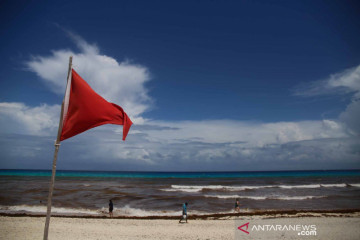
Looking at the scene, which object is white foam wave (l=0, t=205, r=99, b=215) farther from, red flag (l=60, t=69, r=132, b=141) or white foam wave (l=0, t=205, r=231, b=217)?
red flag (l=60, t=69, r=132, b=141)

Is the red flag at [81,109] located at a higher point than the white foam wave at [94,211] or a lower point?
higher

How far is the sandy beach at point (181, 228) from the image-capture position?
537 inches

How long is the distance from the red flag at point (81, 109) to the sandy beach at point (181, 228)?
10.4 meters

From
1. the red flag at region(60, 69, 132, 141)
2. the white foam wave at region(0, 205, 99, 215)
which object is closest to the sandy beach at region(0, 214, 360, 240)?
the white foam wave at region(0, 205, 99, 215)

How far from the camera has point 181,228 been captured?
52.1 feet

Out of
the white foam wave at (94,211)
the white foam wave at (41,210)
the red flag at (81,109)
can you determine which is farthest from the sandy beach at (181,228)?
the red flag at (81,109)

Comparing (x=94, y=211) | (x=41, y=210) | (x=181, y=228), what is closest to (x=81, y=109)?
(x=181, y=228)

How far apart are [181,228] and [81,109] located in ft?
43.2

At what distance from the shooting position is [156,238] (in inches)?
525

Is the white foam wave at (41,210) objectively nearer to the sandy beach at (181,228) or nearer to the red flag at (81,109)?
the sandy beach at (181,228)

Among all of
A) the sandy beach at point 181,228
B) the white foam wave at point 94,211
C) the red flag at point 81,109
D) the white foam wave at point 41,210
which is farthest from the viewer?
the white foam wave at point 41,210

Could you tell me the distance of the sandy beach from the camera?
44.8ft

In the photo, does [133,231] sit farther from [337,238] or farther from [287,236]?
[337,238]

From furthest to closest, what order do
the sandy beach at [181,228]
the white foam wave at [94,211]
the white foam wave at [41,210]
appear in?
1. the white foam wave at [41,210]
2. the white foam wave at [94,211]
3. the sandy beach at [181,228]
